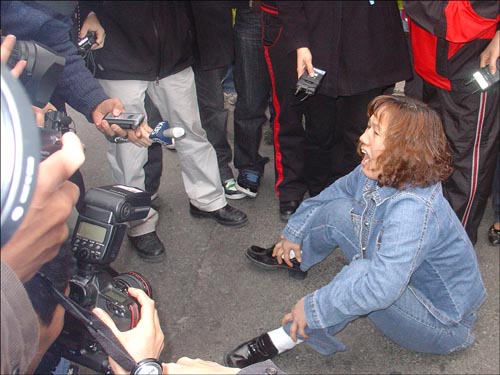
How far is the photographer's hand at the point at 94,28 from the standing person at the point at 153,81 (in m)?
0.03

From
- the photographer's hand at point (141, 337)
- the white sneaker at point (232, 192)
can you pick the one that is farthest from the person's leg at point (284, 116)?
the photographer's hand at point (141, 337)

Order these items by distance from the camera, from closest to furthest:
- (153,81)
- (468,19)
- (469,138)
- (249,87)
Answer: (468,19) → (469,138) → (153,81) → (249,87)

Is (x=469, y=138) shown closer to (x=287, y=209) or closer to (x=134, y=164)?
(x=287, y=209)

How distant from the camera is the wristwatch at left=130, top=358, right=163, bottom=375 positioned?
1125 millimetres

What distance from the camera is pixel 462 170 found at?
2623mm

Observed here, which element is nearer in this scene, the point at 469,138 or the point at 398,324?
the point at 398,324

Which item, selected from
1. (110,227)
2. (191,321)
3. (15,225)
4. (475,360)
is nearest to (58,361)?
(110,227)

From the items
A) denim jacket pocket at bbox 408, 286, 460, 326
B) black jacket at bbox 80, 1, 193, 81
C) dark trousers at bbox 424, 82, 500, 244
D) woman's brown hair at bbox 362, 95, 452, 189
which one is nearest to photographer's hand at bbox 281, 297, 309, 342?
denim jacket pocket at bbox 408, 286, 460, 326

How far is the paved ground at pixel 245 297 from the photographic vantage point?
2.44m

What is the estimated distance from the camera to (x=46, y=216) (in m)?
0.93

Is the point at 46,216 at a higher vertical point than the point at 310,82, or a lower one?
higher

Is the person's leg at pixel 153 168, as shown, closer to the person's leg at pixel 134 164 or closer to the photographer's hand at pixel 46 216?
the person's leg at pixel 134 164

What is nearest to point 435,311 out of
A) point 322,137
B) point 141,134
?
point 322,137

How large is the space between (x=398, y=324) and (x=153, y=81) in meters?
1.54
